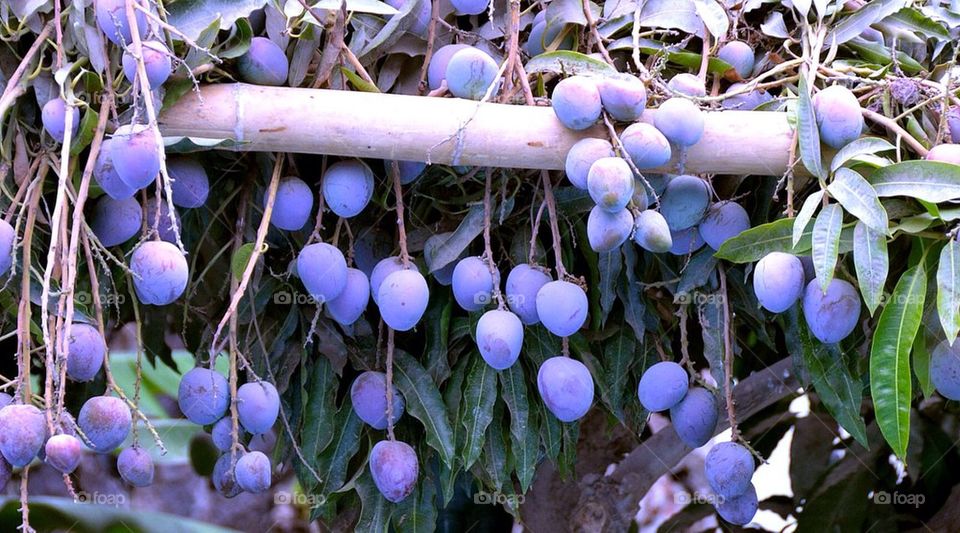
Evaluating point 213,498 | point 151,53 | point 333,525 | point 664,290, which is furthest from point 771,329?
point 213,498

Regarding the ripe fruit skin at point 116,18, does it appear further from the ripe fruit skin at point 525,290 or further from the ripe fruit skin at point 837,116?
the ripe fruit skin at point 837,116

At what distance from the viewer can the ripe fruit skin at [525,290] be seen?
935 millimetres

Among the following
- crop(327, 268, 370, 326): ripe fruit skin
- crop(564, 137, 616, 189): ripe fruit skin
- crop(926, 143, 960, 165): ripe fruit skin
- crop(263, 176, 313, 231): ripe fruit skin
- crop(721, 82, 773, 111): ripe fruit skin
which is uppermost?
crop(564, 137, 616, 189): ripe fruit skin

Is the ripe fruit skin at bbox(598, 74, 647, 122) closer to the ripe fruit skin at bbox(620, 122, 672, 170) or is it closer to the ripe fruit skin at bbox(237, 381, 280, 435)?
the ripe fruit skin at bbox(620, 122, 672, 170)

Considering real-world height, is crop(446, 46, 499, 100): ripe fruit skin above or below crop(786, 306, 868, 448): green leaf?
above

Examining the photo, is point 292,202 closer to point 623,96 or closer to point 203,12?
point 203,12

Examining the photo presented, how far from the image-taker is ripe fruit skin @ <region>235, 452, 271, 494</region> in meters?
0.93

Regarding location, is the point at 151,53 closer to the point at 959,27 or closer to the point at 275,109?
the point at 275,109

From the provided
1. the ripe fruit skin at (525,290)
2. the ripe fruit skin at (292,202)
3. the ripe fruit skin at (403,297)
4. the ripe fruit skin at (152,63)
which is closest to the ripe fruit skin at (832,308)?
the ripe fruit skin at (525,290)

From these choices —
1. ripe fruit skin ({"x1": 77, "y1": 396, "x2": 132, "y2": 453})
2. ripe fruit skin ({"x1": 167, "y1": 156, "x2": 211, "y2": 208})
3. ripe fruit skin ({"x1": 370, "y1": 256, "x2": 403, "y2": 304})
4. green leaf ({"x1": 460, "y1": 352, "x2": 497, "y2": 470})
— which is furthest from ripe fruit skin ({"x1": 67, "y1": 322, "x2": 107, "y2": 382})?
green leaf ({"x1": 460, "y1": 352, "x2": 497, "y2": 470})

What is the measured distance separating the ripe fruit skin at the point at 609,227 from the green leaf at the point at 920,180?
207mm

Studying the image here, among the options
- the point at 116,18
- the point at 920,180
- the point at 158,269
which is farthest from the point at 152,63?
the point at 920,180

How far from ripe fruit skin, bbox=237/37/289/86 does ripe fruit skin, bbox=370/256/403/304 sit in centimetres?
19

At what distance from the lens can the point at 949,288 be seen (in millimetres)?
808
